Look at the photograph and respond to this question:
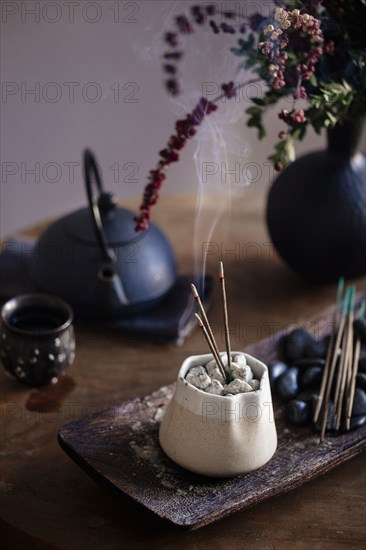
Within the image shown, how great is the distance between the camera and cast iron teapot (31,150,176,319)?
3.96 ft

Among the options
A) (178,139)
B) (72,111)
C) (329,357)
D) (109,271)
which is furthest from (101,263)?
(72,111)

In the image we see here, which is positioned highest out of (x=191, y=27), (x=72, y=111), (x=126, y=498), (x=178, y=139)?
(x=191, y=27)

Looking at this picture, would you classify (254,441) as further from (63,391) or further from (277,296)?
(277,296)

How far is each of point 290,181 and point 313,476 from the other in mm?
539

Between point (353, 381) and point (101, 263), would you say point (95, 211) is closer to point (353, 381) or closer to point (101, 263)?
point (101, 263)

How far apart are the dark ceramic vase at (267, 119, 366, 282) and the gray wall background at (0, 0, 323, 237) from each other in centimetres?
66

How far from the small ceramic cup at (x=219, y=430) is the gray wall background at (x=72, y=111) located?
1.13 meters

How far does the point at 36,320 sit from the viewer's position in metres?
1.14

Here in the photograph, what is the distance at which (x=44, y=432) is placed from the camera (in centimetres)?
102

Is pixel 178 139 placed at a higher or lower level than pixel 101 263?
higher

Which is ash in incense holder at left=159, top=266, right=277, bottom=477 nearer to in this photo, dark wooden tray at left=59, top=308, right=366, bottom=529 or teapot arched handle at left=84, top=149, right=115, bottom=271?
dark wooden tray at left=59, top=308, right=366, bottom=529

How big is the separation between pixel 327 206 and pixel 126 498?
615 millimetres

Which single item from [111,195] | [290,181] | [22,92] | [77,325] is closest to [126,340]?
[77,325]

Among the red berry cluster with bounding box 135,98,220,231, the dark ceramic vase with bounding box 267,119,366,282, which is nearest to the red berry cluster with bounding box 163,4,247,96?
the red berry cluster with bounding box 135,98,220,231
